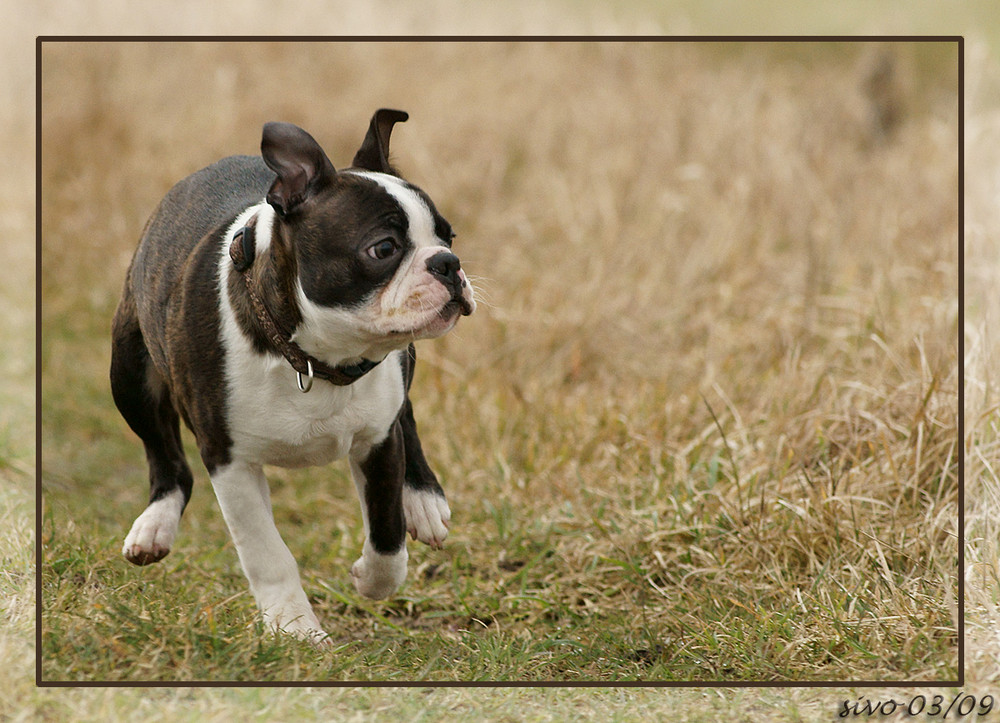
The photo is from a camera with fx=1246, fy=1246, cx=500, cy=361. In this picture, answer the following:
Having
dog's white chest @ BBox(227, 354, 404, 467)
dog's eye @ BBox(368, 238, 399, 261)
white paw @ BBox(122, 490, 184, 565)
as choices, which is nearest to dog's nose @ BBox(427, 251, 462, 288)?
dog's eye @ BBox(368, 238, 399, 261)

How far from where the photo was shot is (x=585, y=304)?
6988 mm

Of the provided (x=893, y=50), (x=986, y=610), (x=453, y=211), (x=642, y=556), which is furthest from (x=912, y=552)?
(x=893, y=50)

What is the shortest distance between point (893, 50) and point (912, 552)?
562 centimetres

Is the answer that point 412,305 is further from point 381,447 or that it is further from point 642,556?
point 642,556

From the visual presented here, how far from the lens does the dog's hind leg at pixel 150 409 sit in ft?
13.6

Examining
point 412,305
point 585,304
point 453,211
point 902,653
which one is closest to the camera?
point 412,305

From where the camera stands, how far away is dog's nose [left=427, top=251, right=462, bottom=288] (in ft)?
10.8

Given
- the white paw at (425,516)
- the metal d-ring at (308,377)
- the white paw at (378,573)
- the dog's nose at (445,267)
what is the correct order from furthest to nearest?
the white paw at (425,516) < the white paw at (378,573) < the metal d-ring at (308,377) < the dog's nose at (445,267)

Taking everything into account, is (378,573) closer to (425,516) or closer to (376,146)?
(425,516)

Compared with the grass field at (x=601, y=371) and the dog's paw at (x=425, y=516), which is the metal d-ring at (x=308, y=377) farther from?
the dog's paw at (x=425, y=516)

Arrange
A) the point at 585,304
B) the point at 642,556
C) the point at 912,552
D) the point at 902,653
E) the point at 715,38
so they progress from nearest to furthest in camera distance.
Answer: the point at 902,653
the point at 715,38
the point at 912,552
the point at 642,556
the point at 585,304

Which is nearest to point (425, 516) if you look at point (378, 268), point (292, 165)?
point (378, 268)

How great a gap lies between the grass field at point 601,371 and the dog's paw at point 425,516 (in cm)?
35

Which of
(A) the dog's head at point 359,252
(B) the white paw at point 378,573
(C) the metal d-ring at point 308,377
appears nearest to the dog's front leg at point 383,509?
(B) the white paw at point 378,573
